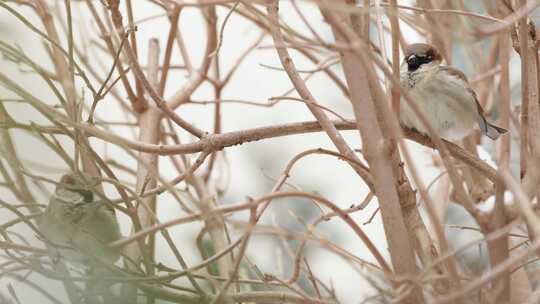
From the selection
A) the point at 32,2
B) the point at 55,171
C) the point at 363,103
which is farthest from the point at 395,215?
the point at 32,2

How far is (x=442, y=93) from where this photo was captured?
2441mm

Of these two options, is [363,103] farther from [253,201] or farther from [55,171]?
[55,171]

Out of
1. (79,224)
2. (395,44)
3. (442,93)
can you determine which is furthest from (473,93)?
(79,224)

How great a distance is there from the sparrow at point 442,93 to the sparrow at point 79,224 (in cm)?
116

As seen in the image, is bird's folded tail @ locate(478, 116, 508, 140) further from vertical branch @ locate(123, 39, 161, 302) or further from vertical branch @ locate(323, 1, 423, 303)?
vertical branch @ locate(323, 1, 423, 303)

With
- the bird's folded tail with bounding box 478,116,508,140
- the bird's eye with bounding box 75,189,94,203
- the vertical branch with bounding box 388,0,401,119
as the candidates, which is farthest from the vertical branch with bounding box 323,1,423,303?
the bird's folded tail with bounding box 478,116,508,140

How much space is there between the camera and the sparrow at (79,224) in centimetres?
118

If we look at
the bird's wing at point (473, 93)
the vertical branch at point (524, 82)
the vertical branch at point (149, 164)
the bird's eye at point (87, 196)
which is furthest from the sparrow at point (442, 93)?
the bird's eye at point (87, 196)

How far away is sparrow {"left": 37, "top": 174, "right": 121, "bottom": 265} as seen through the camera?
1183 mm

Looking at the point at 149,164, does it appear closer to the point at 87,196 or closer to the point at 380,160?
the point at 87,196

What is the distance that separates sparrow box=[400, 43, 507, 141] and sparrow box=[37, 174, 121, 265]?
3.81 feet

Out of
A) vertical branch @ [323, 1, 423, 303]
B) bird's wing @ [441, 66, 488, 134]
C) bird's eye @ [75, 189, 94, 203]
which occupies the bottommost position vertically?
vertical branch @ [323, 1, 423, 303]

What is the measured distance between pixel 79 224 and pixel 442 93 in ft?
4.55

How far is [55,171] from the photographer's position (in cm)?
119
